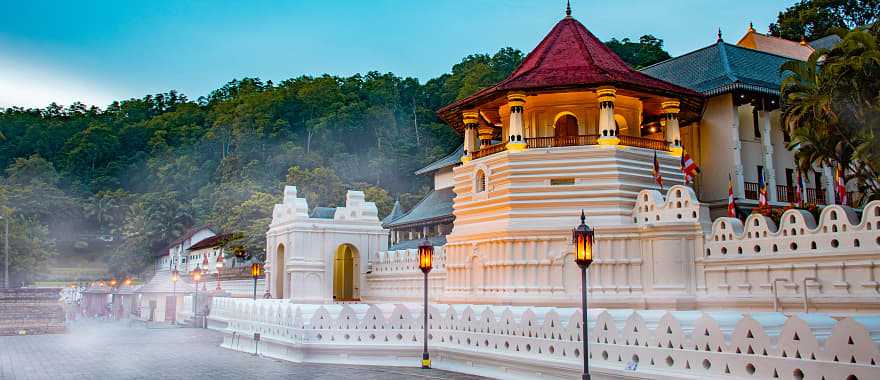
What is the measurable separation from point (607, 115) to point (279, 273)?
16663 millimetres

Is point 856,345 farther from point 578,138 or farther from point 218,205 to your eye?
point 218,205

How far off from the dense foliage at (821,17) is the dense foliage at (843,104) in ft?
110

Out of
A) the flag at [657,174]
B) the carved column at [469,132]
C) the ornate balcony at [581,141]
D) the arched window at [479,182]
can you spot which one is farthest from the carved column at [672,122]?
the carved column at [469,132]

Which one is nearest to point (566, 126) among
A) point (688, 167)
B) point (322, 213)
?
point (688, 167)

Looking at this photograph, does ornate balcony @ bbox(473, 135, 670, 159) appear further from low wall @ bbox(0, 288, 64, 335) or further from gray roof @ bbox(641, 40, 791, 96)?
low wall @ bbox(0, 288, 64, 335)

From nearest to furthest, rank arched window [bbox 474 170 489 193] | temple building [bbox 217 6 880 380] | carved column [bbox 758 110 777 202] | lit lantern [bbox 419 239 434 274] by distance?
temple building [bbox 217 6 880 380] < lit lantern [bbox 419 239 434 274] < arched window [bbox 474 170 489 193] < carved column [bbox 758 110 777 202]

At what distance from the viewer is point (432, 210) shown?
43094 millimetres

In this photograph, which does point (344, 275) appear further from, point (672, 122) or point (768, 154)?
point (768, 154)

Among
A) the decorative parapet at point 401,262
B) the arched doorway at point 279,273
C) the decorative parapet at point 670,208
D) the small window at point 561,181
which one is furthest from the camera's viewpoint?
the arched doorway at point 279,273

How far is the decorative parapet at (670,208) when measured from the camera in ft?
65.5

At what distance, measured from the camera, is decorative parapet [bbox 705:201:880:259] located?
15.8m

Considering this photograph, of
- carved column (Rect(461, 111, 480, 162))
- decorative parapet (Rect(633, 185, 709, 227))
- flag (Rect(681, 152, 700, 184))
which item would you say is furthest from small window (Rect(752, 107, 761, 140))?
carved column (Rect(461, 111, 480, 162))

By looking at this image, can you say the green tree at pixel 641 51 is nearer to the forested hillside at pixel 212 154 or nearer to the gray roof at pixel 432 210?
the forested hillside at pixel 212 154

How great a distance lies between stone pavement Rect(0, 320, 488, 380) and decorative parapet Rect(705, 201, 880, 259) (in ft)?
24.6
